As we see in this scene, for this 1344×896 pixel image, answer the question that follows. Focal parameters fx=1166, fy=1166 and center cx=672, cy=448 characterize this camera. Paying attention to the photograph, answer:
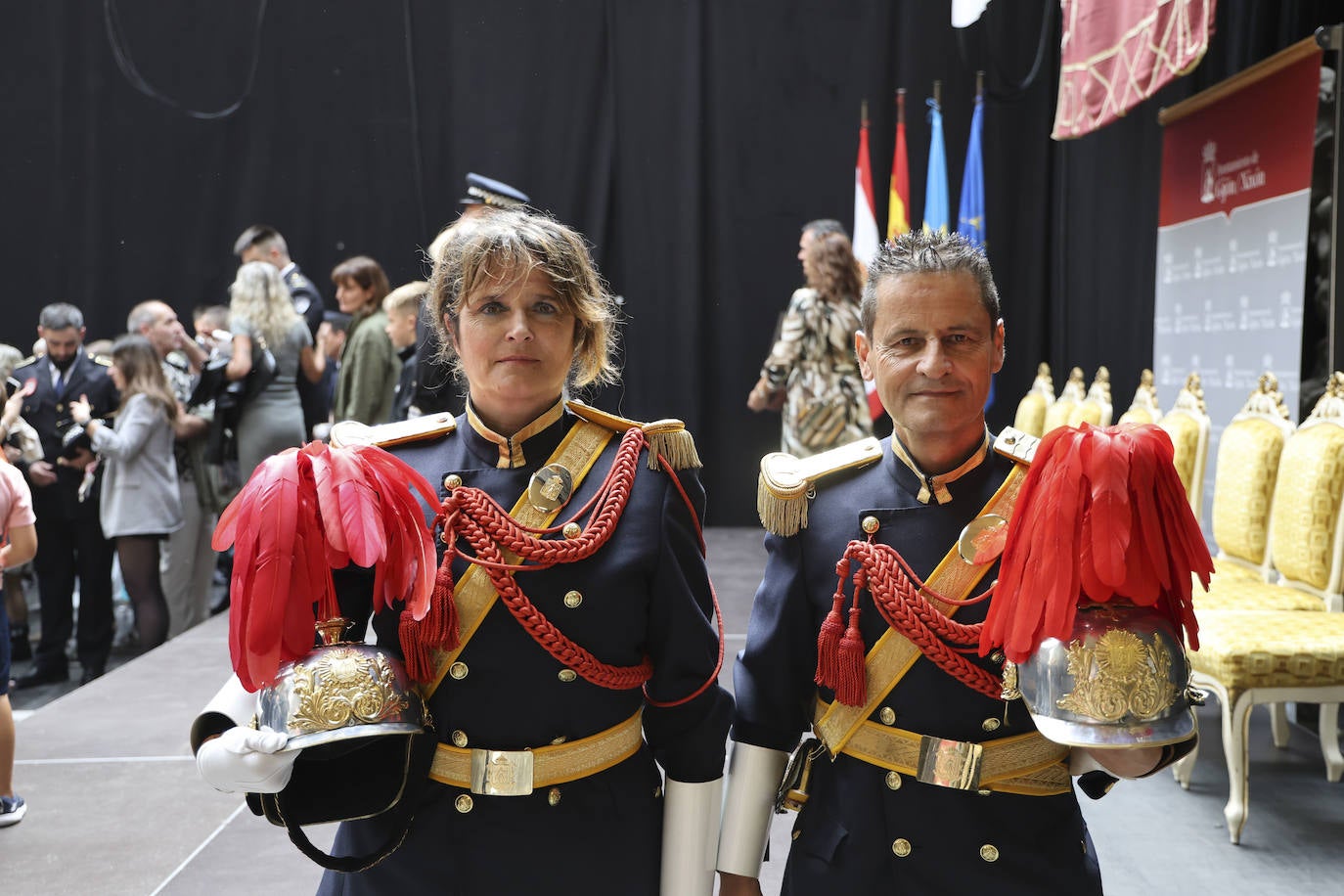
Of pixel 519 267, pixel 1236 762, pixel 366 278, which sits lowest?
pixel 1236 762

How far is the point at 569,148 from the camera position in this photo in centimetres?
730

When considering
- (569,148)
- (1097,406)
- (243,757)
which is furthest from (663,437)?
(569,148)

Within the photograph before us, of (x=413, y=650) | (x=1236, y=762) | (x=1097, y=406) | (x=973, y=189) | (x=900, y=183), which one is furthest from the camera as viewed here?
(x=900, y=183)

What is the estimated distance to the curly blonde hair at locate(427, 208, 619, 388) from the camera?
4.18 feet

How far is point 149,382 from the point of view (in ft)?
16.0

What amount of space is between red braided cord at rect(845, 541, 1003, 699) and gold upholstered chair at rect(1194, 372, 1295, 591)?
2.38 metres

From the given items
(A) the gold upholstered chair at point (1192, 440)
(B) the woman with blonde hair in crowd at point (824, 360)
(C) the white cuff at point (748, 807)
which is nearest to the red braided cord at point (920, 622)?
(C) the white cuff at point (748, 807)

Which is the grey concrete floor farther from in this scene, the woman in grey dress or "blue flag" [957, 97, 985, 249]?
"blue flag" [957, 97, 985, 249]

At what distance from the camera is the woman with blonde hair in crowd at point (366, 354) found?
5172mm

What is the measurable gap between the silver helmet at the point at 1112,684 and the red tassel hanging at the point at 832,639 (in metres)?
0.23

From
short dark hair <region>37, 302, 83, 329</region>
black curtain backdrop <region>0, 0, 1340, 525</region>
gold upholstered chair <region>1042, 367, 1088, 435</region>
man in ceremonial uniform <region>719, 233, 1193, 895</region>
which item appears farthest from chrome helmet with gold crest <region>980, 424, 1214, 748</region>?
black curtain backdrop <region>0, 0, 1340, 525</region>

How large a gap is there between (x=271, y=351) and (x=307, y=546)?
179 inches

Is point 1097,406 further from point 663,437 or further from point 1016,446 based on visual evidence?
point 663,437

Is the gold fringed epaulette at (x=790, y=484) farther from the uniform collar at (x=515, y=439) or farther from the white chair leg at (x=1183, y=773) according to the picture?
the white chair leg at (x=1183, y=773)
